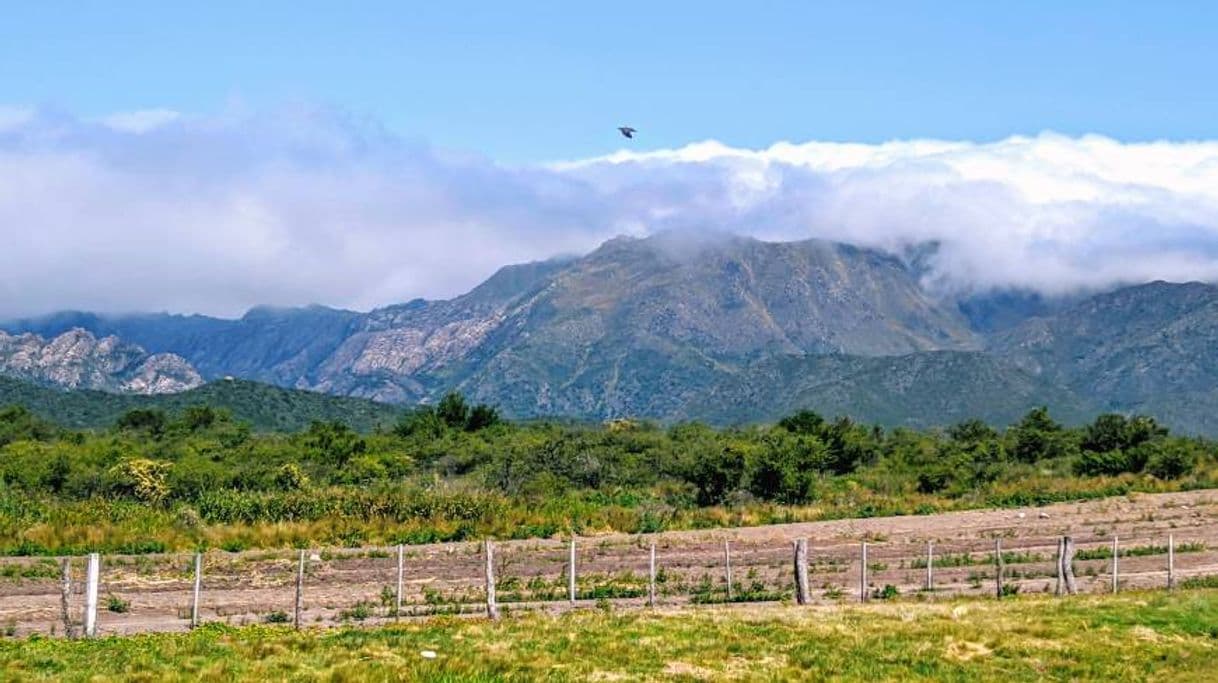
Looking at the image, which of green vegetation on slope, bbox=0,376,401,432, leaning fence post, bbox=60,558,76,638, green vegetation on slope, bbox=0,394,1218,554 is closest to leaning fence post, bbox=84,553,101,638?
leaning fence post, bbox=60,558,76,638

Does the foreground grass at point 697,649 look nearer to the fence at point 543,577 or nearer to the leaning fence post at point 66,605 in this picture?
the leaning fence post at point 66,605

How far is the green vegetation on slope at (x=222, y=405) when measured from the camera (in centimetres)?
15612

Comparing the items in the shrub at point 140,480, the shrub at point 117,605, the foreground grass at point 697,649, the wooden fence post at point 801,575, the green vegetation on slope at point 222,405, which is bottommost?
the shrub at point 117,605

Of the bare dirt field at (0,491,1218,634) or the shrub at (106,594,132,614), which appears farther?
the bare dirt field at (0,491,1218,634)

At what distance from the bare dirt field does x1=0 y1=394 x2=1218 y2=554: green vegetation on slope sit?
4.26 m

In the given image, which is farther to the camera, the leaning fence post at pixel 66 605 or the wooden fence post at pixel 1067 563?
the wooden fence post at pixel 1067 563

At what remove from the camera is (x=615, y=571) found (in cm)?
4297

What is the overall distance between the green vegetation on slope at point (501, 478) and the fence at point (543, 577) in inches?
223

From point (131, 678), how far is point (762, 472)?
5441 centimetres

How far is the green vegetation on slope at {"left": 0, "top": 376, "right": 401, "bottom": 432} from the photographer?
156125 millimetres

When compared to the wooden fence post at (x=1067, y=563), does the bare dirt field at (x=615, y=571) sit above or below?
below

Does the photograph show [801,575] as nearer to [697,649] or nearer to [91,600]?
[697,649]

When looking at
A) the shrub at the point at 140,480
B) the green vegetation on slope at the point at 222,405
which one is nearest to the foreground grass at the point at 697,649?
the shrub at the point at 140,480

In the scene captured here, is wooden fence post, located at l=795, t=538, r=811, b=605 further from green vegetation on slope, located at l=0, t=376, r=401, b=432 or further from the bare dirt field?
green vegetation on slope, located at l=0, t=376, r=401, b=432
